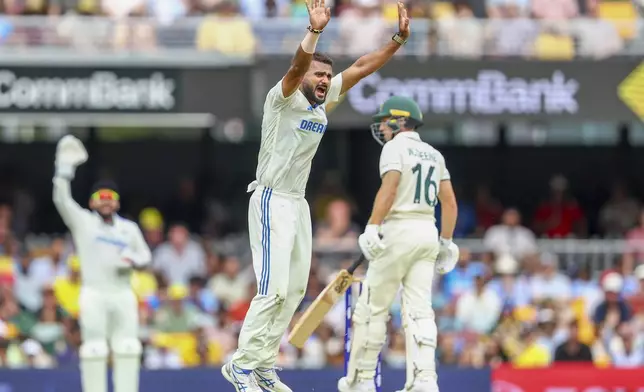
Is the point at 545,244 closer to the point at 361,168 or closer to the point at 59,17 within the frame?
the point at 361,168

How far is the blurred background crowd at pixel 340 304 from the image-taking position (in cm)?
1471

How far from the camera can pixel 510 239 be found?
1716 cm

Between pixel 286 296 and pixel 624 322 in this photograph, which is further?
pixel 624 322

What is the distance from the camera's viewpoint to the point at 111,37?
57.0 feet

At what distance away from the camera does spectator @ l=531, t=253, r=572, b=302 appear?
1595cm

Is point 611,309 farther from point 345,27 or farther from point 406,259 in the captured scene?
point 406,259

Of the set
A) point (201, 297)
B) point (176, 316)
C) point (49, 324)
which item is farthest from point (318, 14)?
point (201, 297)

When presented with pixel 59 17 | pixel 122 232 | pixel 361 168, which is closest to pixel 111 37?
pixel 59 17

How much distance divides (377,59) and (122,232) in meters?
3.28

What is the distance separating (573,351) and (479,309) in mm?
1468

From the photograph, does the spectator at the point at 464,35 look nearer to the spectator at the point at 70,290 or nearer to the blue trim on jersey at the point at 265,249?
the spectator at the point at 70,290

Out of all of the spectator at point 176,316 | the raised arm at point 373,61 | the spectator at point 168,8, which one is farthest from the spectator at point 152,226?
the raised arm at point 373,61

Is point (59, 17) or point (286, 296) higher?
point (59, 17)

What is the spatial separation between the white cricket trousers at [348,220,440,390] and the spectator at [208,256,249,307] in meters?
5.53
